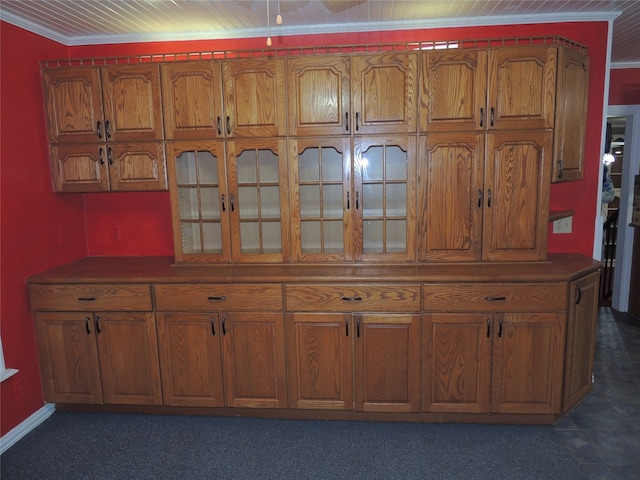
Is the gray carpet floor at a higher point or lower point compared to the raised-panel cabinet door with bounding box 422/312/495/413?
lower

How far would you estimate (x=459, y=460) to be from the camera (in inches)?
90.7

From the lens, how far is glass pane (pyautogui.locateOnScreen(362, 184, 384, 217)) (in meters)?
2.75

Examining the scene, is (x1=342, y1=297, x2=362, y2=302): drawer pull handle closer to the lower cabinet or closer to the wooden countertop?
the wooden countertop

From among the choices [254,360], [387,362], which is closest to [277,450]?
[254,360]

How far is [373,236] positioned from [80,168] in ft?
6.28

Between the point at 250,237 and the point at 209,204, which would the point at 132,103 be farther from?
the point at 250,237

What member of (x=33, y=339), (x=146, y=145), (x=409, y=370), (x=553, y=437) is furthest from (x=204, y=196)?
(x=553, y=437)

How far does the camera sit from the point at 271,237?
286cm

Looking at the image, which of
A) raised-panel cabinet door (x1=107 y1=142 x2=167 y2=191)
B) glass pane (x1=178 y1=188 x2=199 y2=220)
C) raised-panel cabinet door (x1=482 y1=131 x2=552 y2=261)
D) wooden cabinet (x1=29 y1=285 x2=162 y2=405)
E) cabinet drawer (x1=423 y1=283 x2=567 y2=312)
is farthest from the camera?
glass pane (x1=178 y1=188 x2=199 y2=220)

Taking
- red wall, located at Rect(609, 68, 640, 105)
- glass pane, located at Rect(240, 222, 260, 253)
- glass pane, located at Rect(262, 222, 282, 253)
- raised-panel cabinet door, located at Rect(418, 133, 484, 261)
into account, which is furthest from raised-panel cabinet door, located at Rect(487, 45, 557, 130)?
red wall, located at Rect(609, 68, 640, 105)

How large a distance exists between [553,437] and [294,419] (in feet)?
4.87

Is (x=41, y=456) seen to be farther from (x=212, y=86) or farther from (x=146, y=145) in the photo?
(x=212, y=86)

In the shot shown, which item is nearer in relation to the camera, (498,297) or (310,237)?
(498,297)

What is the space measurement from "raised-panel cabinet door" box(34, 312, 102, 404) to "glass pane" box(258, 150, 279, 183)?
1359 millimetres
